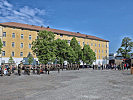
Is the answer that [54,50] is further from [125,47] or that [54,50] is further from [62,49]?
[125,47]

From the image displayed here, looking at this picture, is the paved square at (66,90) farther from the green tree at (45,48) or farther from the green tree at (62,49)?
the green tree at (62,49)

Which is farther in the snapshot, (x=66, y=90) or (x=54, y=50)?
(x=54, y=50)

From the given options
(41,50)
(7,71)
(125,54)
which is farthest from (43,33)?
(125,54)

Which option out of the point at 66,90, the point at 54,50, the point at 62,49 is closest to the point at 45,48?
the point at 54,50

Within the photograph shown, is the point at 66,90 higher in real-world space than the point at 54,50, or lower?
lower

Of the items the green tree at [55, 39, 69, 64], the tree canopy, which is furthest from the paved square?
the green tree at [55, 39, 69, 64]

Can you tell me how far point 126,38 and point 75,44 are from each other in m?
17.8

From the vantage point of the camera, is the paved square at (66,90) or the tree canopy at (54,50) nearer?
the paved square at (66,90)

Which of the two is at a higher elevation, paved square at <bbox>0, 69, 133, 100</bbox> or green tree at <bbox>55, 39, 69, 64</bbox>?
green tree at <bbox>55, 39, 69, 64</bbox>

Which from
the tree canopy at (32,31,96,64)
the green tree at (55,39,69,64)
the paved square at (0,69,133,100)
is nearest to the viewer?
the paved square at (0,69,133,100)

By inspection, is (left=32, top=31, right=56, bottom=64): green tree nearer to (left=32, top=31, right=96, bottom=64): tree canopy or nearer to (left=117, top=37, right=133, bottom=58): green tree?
(left=32, top=31, right=96, bottom=64): tree canopy

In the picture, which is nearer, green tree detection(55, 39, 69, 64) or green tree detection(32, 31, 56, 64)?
green tree detection(32, 31, 56, 64)

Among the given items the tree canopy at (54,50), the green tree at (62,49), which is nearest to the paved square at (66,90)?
the tree canopy at (54,50)

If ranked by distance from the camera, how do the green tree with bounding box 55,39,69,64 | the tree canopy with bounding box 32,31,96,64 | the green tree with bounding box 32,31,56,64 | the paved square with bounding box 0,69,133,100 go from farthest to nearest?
the green tree with bounding box 55,39,69,64 < the tree canopy with bounding box 32,31,96,64 < the green tree with bounding box 32,31,56,64 < the paved square with bounding box 0,69,133,100
